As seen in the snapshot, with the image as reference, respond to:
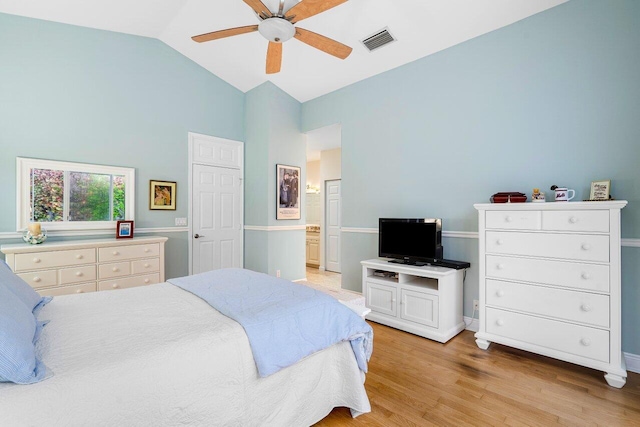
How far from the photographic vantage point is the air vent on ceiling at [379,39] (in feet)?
10.7

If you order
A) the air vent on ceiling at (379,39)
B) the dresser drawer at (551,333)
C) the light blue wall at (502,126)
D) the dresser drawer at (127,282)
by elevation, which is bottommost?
the dresser drawer at (551,333)

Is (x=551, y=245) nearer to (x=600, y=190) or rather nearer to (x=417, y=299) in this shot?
(x=600, y=190)

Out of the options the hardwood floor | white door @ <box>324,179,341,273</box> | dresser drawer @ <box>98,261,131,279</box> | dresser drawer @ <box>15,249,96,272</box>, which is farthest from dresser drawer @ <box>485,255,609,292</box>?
dresser drawer @ <box>15,249,96,272</box>

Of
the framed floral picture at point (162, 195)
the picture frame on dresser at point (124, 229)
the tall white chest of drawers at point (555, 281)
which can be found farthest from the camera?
the framed floral picture at point (162, 195)

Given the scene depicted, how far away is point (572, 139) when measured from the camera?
8.61ft

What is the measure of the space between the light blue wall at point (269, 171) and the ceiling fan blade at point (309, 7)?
2.37m

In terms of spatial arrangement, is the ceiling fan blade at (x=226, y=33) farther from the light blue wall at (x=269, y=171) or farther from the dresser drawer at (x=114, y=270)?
the dresser drawer at (x=114, y=270)

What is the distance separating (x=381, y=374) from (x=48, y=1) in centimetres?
478

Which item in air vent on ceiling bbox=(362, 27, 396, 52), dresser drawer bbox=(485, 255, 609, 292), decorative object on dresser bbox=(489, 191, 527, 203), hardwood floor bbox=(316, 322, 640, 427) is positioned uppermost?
air vent on ceiling bbox=(362, 27, 396, 52)

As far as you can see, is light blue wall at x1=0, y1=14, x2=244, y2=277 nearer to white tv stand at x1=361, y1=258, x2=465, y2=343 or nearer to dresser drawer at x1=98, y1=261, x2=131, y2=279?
dresser drawer at x1=98, y1=261, x2=131, y2=279

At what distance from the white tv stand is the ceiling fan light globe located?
242cm

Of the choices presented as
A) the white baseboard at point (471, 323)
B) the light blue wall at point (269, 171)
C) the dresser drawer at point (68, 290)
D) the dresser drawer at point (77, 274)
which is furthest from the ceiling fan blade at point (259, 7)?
the white baseboard at point (471, 323)

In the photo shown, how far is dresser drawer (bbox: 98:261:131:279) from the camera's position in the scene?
3262 mm

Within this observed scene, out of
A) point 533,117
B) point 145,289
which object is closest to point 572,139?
point 533,117
